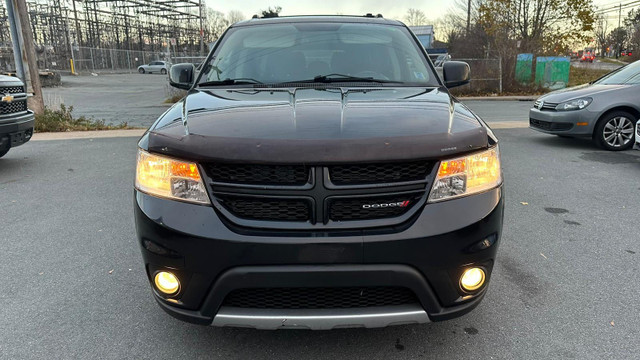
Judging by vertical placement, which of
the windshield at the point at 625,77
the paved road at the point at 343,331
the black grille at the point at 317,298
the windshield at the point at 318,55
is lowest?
the paved road at the point at 343,331

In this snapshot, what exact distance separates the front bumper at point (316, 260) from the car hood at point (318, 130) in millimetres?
263

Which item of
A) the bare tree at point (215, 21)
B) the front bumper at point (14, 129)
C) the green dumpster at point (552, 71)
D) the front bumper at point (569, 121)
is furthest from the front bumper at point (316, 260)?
the bare tree at point (215, 21)

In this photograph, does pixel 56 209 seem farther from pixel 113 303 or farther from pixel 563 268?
pixel 563 268

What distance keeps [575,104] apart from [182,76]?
6.38m

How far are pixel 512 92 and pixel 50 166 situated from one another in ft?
58.6

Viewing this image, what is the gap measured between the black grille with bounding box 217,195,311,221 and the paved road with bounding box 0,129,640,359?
817mm

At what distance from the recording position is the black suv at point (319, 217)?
5.96 feet

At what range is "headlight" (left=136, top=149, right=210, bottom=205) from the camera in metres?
1.91

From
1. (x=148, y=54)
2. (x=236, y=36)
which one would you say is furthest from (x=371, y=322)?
(x=148, y=54)

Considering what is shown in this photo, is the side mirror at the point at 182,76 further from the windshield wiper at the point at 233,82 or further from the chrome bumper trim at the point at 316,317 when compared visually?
the chrome bumper trim at the point at 316,317

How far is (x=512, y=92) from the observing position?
19.0 m

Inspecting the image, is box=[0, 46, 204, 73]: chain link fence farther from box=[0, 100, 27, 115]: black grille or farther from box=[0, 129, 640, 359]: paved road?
box=[0, 129, 640, 359]: paved road

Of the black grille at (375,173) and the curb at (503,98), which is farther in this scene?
the curb at (503,98)

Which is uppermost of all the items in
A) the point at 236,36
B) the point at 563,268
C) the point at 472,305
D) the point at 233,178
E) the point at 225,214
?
the point at 236,36
